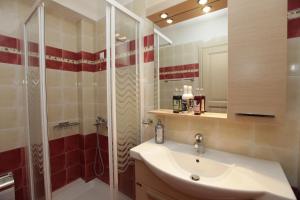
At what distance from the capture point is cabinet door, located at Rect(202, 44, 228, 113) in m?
0.99

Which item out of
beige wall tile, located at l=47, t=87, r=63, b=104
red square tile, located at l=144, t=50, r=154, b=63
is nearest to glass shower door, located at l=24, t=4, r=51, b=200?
beige wall tile, located at l=47, t=87, r=63, b=104

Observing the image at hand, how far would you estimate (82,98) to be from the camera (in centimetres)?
189

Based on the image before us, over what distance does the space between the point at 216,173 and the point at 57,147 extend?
1764 millimetres

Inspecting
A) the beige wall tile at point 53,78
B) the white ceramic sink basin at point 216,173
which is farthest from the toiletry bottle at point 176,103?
the beige wall tile at point 53,78

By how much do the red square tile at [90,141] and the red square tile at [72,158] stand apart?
0.58 feet

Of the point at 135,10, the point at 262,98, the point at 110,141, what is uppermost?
the point at 135,10

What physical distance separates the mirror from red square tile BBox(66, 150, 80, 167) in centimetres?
138

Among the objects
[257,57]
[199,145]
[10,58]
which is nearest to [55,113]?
[10,58]

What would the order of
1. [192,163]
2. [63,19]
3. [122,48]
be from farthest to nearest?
[63,19]
[122,48]
[192,163]

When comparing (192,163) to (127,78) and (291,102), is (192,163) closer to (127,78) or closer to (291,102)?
(291,102)

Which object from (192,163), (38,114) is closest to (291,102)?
(192,163)

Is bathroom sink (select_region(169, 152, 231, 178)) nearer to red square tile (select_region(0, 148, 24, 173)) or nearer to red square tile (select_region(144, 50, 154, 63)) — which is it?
red square tile (select_region(144, 50, 154, 63))

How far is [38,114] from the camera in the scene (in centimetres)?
117

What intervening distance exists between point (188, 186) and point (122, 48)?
108cm
